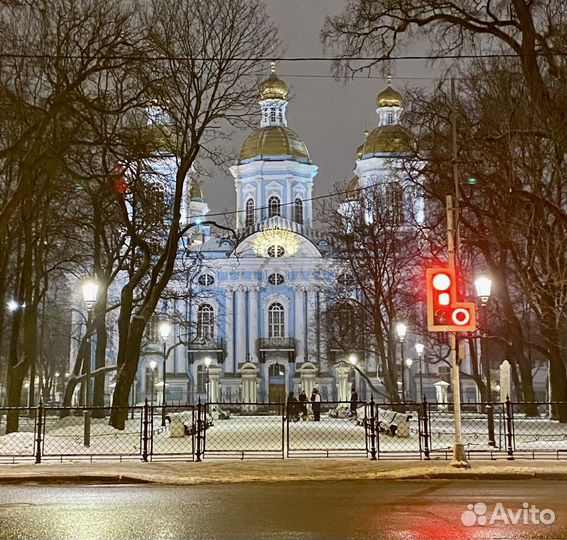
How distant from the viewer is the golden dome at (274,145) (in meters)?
73.6

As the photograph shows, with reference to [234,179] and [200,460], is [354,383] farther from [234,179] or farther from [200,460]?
[200,460]

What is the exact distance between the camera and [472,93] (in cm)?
2459

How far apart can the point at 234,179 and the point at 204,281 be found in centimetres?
1166

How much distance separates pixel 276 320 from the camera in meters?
69.7

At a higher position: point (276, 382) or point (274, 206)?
point (274, 206)

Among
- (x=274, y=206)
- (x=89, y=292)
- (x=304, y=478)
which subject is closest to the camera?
(x=304, y=478)

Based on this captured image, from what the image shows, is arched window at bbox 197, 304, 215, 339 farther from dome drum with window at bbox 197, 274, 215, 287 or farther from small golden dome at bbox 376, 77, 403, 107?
small golden dome at bbox 376, 77, 403, 107

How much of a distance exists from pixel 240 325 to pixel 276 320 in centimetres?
328

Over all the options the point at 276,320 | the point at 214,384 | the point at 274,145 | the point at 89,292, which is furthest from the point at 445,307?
the point at 274,145

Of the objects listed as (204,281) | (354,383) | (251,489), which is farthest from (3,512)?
(204,281)

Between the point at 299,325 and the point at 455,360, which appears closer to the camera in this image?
the point at 455,360

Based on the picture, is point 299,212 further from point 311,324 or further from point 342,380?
point 342,380

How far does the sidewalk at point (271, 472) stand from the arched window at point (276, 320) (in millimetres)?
53177

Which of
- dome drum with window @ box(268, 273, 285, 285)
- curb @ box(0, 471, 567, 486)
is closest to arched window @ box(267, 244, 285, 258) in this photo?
dome drum with window @ box(268, 273, 285, 285)
